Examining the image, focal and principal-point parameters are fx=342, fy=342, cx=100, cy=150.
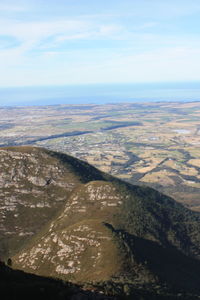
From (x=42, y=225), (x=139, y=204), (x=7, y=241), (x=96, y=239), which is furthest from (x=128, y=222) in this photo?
(x=7, y=241)

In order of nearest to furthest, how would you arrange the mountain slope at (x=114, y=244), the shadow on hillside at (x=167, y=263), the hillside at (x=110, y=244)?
the hillside at (x=110, y=244)
the mountain slope at (x=114, y=244)
the shadow on hillside at (x=167, y=263)

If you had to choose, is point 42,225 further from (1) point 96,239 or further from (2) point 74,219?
(1) point 96,239

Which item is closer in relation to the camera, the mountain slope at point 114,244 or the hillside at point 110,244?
the hillside at point 110,244

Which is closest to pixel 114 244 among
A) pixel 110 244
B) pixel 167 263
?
pixel 110 244

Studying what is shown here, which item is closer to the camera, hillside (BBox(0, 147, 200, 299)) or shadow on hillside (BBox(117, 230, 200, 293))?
hillside (BBox(0, 147, 200, 299))

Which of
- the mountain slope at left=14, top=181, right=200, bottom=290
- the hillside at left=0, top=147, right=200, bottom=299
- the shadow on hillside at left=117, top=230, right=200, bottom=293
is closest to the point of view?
the hillside at left=0, top=147, right=200, bottom=299

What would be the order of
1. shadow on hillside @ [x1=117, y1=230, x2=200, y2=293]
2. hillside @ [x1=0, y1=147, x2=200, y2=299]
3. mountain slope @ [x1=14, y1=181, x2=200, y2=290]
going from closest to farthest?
hillside @ [x1=0, y1=147, x2=200, y2=299]
mountain slope @ [x1=14, y1=181, x2=200, y2=290]
shadow on hillside @ [x1=117, y1=230, x2=200, y2=293]

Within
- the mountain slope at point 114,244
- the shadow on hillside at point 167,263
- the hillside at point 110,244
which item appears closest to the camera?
the hillside at point 110,244

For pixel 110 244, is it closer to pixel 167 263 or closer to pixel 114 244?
pixel 114 244
